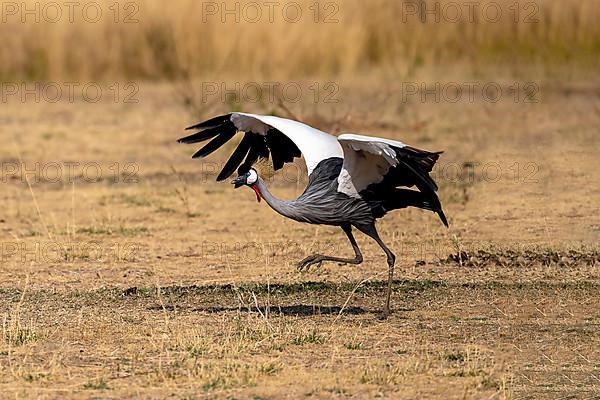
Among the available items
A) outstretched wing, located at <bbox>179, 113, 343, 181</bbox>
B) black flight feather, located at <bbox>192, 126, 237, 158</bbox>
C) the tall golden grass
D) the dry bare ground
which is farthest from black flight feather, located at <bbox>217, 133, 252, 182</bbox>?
the tall golden grass

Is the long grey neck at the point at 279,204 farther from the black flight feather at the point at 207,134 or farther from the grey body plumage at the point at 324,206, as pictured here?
the black flight feather at the point at 207,134

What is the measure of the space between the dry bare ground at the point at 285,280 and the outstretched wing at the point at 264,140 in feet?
2.34

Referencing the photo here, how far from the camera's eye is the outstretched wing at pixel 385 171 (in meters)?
6.20

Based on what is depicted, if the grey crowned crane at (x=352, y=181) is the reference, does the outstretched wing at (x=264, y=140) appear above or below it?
above

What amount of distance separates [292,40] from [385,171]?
1013cm

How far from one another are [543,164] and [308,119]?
2.25 m

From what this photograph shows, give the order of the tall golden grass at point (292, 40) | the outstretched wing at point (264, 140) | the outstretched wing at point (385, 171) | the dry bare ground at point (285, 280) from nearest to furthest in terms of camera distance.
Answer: the dry bare ground at point (285, 280), the outstretched wing at point (385, 171), the outstretched wing at point (264, 140), the tall golden grass at point (292, 40)

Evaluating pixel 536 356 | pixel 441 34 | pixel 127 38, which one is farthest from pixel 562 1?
pixel 536 356

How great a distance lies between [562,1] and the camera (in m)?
16.5

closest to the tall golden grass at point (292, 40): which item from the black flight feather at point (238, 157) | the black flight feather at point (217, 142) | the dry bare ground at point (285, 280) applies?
the dry bare ground at point (285, 280)

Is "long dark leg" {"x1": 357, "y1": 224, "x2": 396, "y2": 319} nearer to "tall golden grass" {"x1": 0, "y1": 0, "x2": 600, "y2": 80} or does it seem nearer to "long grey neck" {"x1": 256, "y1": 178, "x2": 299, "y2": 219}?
"long grey neck" {"x1": 256, "y1": 178, "x2": 299, "y2": 219}

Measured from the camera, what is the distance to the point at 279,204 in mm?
6543

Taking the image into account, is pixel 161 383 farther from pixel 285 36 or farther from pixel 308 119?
pixel 285 36

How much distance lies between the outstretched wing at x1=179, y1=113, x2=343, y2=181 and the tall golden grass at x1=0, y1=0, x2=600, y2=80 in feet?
29.9
